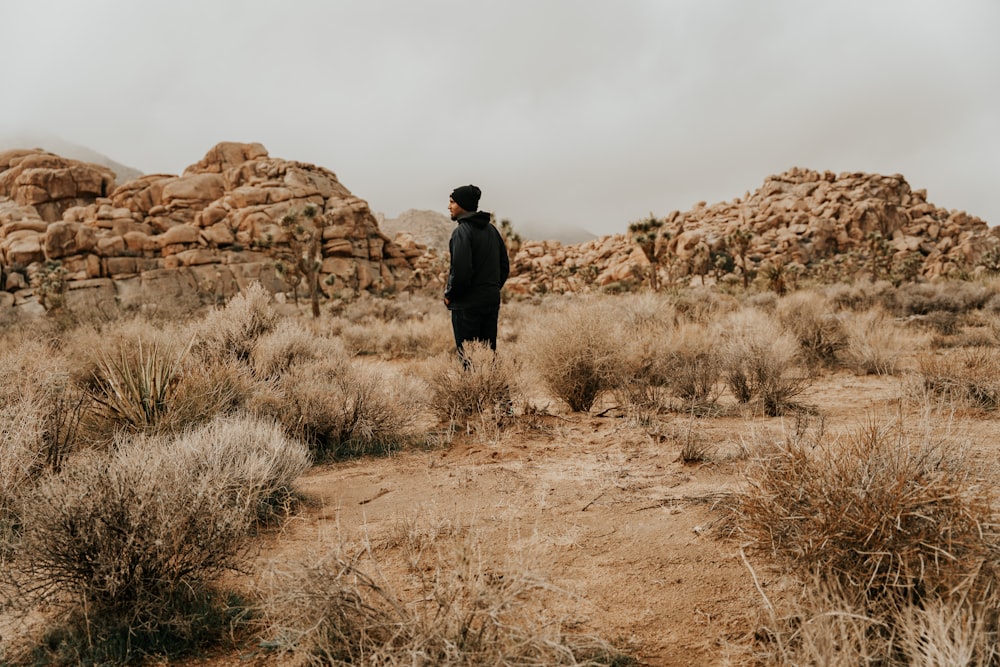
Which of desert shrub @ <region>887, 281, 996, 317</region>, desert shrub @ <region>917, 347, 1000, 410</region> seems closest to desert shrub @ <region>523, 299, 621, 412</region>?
desert shrub @ <region>917, 347, 1000, 410</region>

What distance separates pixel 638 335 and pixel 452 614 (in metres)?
6.06

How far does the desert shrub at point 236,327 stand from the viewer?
692 cm

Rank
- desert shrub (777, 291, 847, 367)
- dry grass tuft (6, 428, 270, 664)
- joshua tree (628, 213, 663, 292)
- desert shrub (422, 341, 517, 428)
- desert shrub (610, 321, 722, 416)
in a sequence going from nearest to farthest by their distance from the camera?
dry grass tuft (6, 428, 270, 664), desert shrub (422, 341, 517, 428), desert shrub (610, 321, 722, 416), desert shrub (777, 291, 847, 367), joshua tree (628, 213, 663, 292)

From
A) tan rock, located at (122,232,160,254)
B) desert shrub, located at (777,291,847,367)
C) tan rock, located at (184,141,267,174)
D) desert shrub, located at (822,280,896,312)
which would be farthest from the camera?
tan rock, located at (184,141,267,174)

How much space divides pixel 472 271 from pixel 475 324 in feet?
2.07

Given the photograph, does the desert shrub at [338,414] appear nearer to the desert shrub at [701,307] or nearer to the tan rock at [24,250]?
the desert shrub at [701,307]

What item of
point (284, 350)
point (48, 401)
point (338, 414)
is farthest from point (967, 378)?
point (48, 401)

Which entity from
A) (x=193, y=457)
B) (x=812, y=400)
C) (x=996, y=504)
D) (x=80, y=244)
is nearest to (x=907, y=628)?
(x=996, y=504)

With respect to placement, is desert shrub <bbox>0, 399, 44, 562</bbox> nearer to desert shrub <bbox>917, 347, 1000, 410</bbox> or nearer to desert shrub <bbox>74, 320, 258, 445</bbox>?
desert shrub <bbox>74, 320, 258, 445</bbox>

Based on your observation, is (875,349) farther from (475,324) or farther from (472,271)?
(472,271)

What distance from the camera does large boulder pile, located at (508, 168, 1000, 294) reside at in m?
71.5

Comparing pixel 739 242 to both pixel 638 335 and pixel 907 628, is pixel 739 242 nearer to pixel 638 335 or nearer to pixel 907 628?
pixel 638 335

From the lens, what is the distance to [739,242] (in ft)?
132

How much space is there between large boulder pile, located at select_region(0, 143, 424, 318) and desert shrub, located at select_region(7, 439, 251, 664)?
42.9 m
